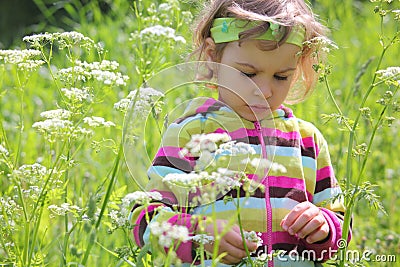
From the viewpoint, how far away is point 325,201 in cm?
215

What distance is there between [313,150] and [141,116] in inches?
22.6

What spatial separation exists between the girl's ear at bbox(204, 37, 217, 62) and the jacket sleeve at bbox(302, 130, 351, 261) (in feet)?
1.15

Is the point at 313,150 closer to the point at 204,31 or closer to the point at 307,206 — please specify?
the point at 307,206

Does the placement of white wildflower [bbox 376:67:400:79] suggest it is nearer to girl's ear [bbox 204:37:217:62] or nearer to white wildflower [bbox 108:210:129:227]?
girl's ear [bbox 204:37:217:62]

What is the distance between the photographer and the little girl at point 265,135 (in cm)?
203

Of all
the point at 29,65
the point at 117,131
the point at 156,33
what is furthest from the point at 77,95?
the point at 117,131

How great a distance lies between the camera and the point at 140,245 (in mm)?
2037

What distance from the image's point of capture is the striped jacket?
6.60ft

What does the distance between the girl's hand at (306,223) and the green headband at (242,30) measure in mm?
413

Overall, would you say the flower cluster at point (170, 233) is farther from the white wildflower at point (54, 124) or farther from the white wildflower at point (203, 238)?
the white wildflower at point (54, 124)

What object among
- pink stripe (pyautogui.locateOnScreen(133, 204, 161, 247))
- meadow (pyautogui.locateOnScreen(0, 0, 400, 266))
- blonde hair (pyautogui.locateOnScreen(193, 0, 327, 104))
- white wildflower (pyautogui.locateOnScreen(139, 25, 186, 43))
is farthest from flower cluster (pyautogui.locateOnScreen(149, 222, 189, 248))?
blonde hair (pyautogui.locateOnScreen(193, 0, 327, 104))

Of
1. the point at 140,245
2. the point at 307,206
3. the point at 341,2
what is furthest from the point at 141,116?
the point at 341,2

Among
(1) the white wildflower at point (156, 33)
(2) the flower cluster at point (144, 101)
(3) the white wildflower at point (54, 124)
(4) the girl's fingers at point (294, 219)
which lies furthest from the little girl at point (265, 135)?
(1) the white wildflower at point (156, 33)

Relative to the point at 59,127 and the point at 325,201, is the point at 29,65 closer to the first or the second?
the point at 59,127
